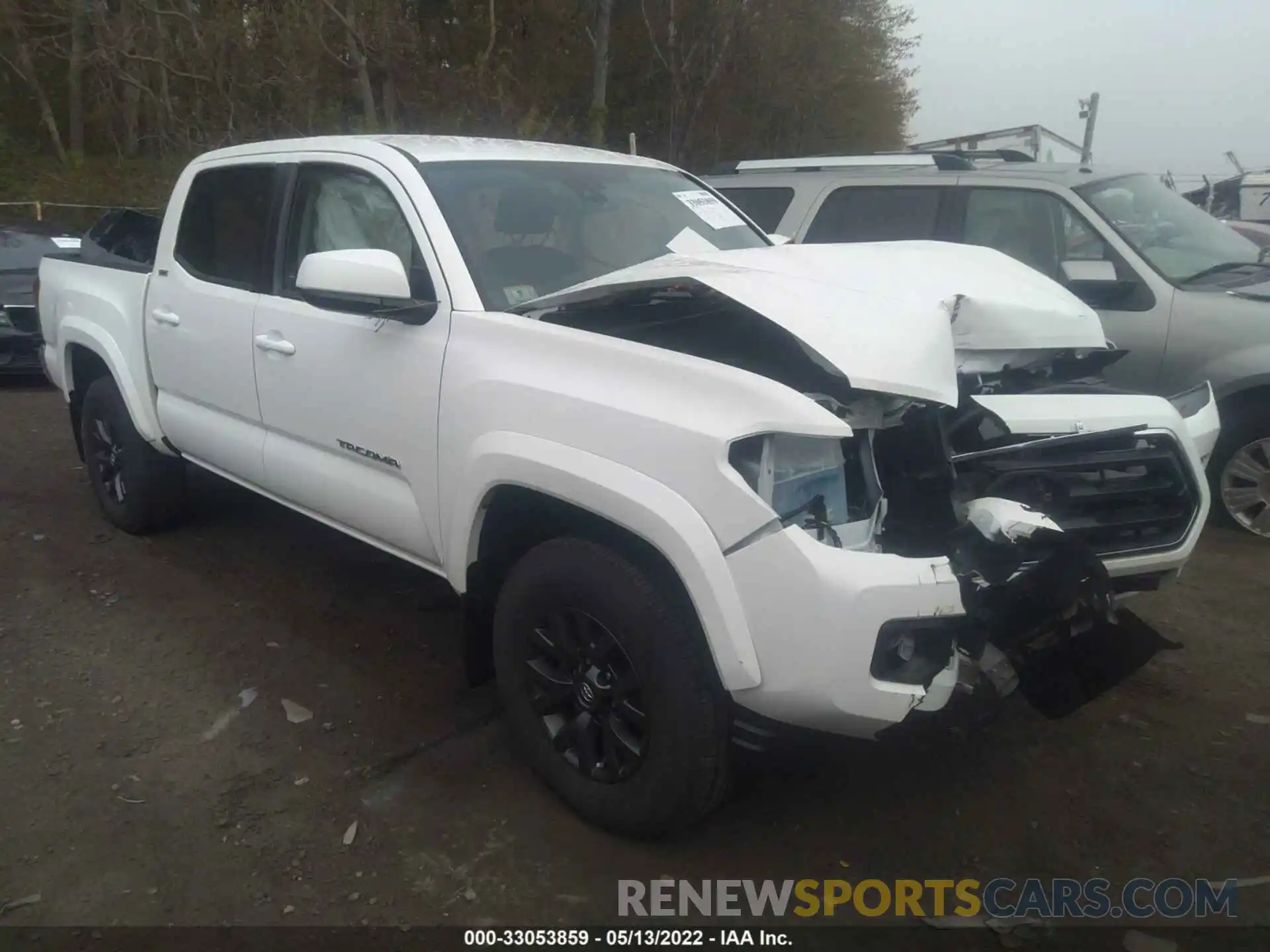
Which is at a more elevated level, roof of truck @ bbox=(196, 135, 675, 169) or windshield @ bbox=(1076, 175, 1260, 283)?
roof of truck @ bbox=(196, 135, 675, 169)

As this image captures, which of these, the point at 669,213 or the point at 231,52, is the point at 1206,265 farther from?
the point at 231,52

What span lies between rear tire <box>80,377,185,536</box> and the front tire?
2.78 m

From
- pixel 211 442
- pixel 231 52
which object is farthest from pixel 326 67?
pixel 211 442

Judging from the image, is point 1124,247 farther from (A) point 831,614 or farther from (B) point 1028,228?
(A) point 831,614

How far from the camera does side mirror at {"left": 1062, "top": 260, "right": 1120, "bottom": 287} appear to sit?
5301mm

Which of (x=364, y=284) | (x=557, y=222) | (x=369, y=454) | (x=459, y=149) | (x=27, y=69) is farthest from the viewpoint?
(x=27, y=69)

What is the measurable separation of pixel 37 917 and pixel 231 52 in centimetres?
1584

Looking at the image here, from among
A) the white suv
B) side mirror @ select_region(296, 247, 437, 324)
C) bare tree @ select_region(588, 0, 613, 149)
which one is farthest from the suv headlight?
bare tree @ select_region(588, 0, 613, 149)

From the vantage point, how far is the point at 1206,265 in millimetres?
5594

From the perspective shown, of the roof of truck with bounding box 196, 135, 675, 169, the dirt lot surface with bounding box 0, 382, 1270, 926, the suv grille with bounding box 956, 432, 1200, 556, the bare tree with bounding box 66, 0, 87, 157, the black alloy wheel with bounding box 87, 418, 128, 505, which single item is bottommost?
the dirt lot surface with bounding box 0, 382, 1270, 926

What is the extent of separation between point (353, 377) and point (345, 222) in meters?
0.69

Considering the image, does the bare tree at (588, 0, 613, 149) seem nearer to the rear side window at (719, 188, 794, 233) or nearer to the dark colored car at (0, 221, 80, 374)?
the dark colored car at (0, 221, 80, 374)

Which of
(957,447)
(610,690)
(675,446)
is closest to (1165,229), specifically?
(957,447)
